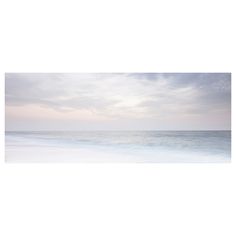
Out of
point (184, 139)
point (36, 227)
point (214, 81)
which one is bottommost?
point (36, 227)

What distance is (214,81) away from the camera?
15.8ft

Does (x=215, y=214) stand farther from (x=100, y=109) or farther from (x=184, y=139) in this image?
(x=100, y=109)

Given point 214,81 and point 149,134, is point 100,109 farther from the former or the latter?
point 214,81

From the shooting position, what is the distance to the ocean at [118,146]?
4.83m

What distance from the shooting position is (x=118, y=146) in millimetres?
4859

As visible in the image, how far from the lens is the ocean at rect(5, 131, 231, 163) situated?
190 inches

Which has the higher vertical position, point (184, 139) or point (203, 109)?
point (203, 109)
